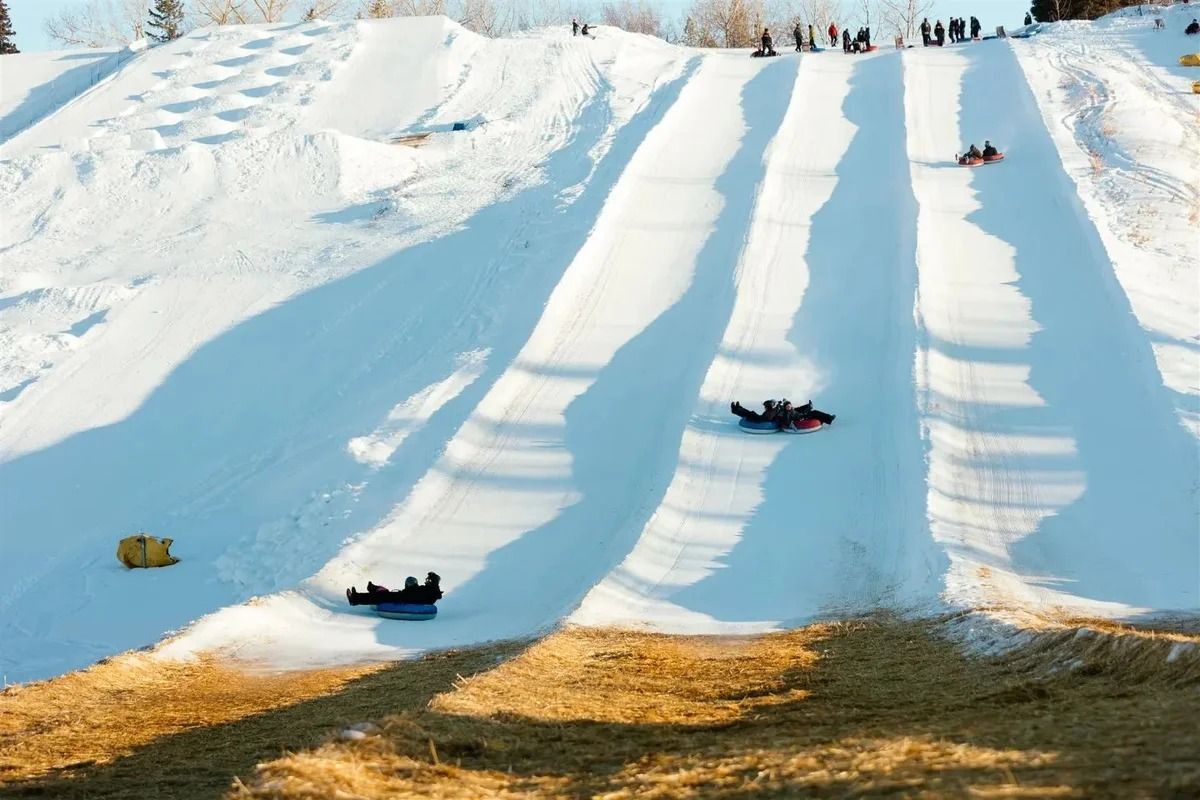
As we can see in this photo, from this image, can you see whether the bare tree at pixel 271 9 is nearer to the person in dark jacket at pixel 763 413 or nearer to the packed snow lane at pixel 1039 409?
the packed snow lane at pixel 1039 409

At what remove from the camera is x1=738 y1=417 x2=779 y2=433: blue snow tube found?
1891 centimetres

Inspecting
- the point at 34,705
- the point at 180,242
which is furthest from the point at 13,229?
the point at 34,705

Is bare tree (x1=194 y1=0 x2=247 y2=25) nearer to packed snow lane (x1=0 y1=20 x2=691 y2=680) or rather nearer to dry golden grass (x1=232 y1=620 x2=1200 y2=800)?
packed snow lane (x1=0 y1=20 x2=691 y2=680)

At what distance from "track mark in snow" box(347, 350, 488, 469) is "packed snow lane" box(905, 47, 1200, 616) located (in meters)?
7.93

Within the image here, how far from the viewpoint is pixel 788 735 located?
5.98m

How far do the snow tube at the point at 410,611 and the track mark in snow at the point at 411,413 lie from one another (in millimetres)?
5698

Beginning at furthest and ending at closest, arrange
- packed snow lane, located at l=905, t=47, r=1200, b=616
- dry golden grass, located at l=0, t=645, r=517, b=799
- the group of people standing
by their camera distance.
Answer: the group of people standing → packed snow lane, located at l=905, t=47, r=1200, b=616 → dry golden grass, located at l=0, t=645, r=517, b=799

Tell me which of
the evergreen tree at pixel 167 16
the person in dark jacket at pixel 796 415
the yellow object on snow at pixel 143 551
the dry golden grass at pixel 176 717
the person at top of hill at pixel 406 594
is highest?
the evergreen tree at pixel 167 16

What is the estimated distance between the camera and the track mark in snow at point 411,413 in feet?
65.8

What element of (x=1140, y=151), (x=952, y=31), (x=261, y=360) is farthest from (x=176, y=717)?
(x=952, y=31)

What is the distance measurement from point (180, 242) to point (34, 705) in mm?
22872

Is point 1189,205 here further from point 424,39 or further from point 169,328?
point 424,39

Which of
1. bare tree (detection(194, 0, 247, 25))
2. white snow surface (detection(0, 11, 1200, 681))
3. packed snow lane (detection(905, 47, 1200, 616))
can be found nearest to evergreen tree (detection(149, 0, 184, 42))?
bare tree (detection(194, 0, 247, 25))

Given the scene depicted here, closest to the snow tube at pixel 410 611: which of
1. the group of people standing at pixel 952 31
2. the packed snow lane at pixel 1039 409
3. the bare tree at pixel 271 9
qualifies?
the packed snow lane at pixel 1039 409
